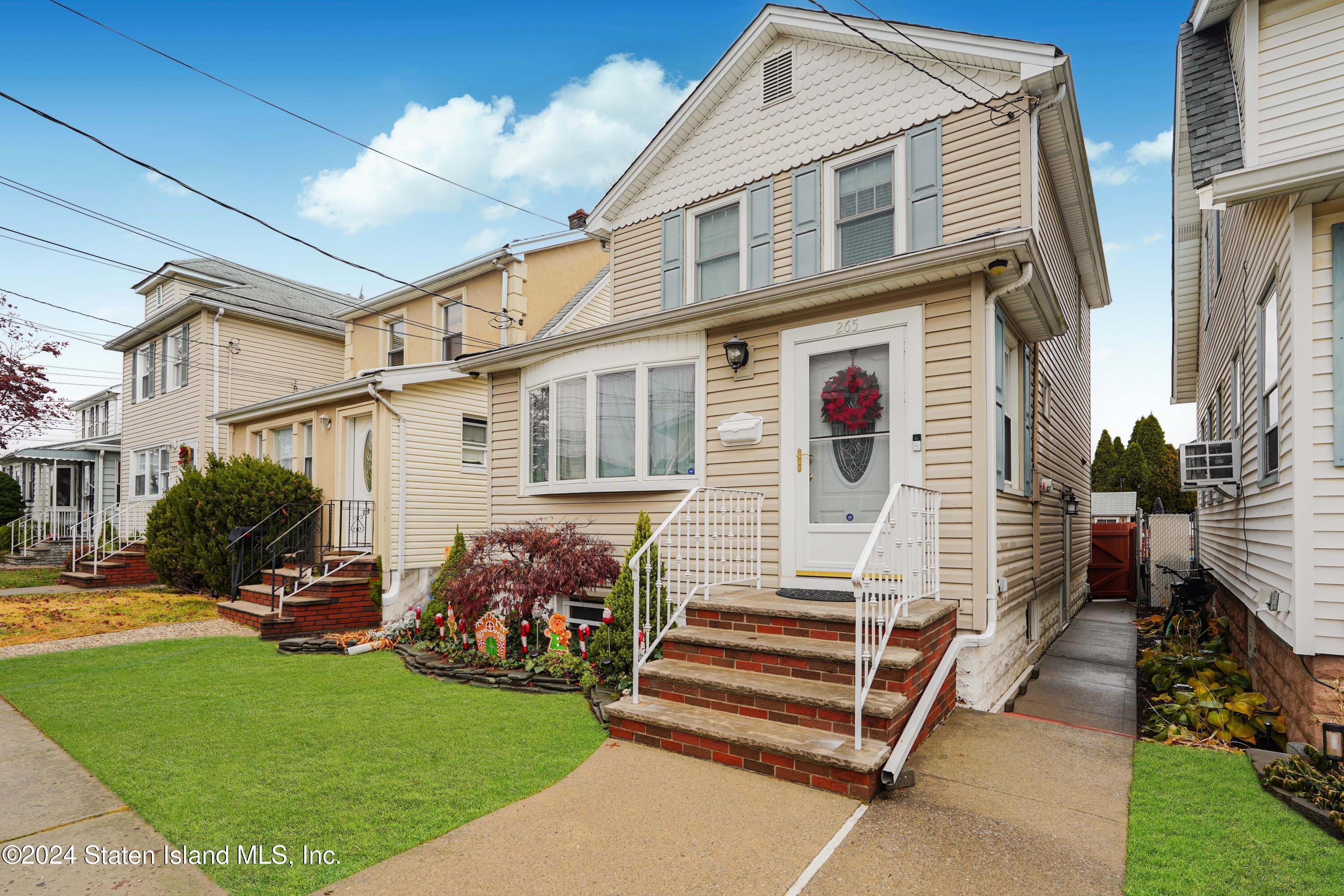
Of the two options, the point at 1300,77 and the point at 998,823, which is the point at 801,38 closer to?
the point at 1300,77

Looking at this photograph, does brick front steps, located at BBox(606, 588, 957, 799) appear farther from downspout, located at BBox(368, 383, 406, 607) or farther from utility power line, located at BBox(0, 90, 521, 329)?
utility power line, located at BBox(0, 90, 521, 329)

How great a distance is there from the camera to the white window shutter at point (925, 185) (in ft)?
21.8

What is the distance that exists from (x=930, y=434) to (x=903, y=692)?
2.05m

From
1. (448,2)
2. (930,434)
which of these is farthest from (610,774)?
(448,2)

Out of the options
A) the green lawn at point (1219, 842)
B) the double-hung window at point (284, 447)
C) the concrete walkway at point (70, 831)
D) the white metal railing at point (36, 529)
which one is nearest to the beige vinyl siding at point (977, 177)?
the green lawn at point (1219, 842)

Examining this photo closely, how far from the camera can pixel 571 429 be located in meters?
7.64

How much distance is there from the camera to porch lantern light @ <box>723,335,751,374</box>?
621 cm

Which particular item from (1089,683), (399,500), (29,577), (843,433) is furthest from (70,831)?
(29,577)

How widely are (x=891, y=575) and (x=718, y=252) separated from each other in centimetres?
492

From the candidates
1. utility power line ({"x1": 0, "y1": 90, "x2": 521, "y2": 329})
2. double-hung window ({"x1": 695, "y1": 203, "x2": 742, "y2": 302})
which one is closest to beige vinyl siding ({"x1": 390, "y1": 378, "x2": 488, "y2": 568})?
utility power line ({"x1": 0, "y1": 90, "x2": 521, "y2": 329})

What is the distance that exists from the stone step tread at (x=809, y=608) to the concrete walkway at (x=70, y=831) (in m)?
3.26

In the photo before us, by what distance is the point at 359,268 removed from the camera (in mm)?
10109

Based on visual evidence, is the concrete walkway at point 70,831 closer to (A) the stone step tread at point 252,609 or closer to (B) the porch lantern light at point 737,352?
(A) the stone step tread at point 252,609

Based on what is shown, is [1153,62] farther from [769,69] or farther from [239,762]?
[239,762]
